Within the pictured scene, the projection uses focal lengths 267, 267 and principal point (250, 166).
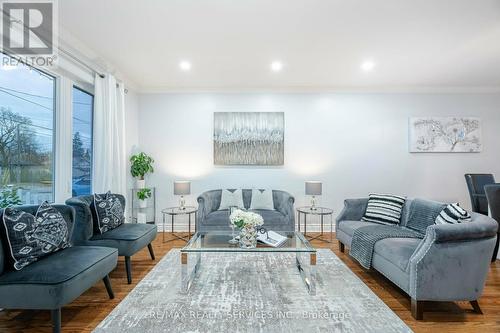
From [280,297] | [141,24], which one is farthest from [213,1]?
[280,297]

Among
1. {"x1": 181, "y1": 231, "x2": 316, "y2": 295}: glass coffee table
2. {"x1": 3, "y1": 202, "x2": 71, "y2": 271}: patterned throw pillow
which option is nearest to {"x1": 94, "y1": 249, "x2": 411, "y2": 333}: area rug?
{"x1": 181, "y1": 231, "x2": 316, "y2": 295}: glass coffee table

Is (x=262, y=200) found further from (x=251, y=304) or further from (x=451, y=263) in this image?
(x=451, y=263)

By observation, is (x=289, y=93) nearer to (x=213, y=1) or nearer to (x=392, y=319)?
(x=213, y=1)

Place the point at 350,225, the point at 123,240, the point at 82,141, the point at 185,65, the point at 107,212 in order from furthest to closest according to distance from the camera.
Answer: the point at 185,65 → the point at 82,141 → the point at 350,225 → the point at 107,212 → the point at 123,240

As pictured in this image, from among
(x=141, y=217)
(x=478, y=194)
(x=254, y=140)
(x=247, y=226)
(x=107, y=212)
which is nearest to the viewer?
(x=247, y=226)

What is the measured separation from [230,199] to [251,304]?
2.29 metres

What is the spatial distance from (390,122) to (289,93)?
1948 mm

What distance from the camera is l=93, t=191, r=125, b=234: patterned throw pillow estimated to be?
2.98m

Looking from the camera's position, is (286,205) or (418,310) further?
(286,205)

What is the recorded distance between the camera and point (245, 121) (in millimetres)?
4895

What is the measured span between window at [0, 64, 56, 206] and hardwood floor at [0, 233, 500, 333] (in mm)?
1102

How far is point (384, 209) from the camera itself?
11.4 feet

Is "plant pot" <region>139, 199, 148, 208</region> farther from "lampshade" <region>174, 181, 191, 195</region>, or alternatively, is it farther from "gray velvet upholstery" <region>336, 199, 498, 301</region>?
"gray velvet upholstery" <region>336, 199, 498, 301</region>

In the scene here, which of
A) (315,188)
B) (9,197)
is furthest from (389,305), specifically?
(9,197)
